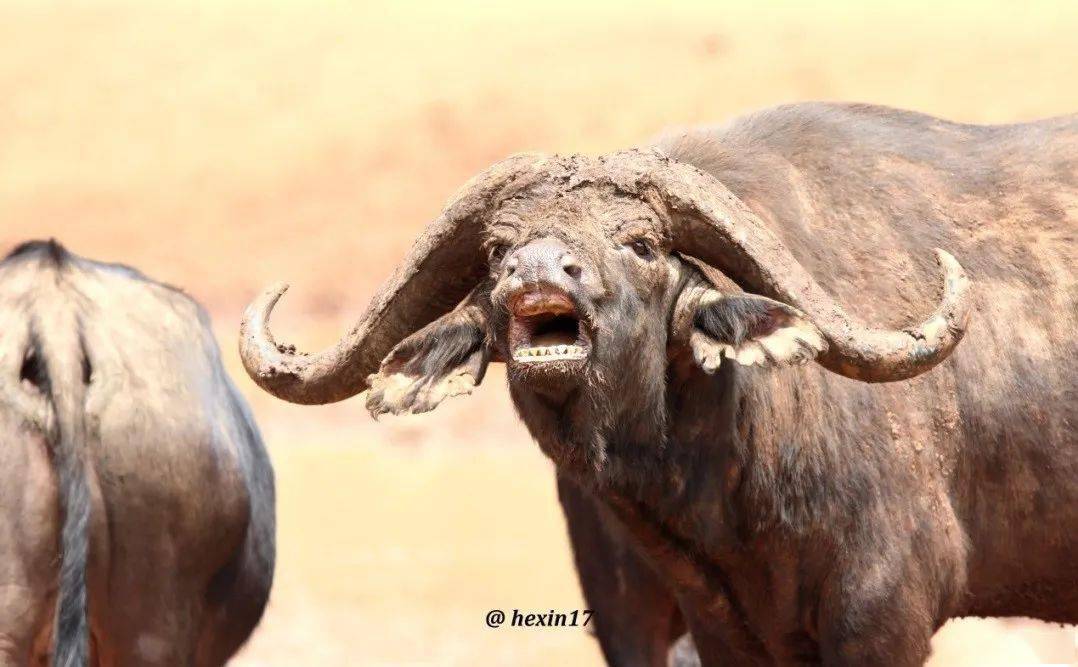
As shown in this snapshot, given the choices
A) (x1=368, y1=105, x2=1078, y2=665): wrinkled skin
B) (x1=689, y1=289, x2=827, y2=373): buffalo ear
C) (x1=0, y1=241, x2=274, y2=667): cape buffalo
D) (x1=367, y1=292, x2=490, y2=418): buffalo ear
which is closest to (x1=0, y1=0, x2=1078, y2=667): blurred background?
(x1=0, y1=241, x2=274, y2=667): cape buffalo

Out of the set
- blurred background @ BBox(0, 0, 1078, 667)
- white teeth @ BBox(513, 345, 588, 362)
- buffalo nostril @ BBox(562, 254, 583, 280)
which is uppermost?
buffalo nostril @ BBox(562, 254, 583, 280)

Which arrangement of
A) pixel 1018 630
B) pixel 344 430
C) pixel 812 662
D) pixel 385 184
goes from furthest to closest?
1. pixel 385 184
2. pixel 344 430
3. pixel 1018 630
4. pixel 812 662

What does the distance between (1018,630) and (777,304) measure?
760 cm

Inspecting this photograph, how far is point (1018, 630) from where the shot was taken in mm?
13562

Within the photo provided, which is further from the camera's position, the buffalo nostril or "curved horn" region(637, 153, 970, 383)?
"curved horn" region(637, 153, 970, 383)

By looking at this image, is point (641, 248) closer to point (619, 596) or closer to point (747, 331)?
point (747, 331)

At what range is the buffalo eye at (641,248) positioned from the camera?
6.81 meters

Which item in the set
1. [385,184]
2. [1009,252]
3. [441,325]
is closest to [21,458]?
[441,325]

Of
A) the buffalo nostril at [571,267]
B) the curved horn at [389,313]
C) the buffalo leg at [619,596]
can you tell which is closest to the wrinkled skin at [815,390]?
the buffalo nostril at [571,267]

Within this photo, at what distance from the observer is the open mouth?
6395mm

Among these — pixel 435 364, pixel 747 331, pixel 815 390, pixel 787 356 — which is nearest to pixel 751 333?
pixel 747 331

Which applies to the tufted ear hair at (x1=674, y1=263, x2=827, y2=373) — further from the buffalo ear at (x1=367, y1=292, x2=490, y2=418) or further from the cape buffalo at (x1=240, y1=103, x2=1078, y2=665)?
the buffalo ear at (x1=367, y1=292, x2=490, y2=418)

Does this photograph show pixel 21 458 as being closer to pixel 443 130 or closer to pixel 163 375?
pixel 163 375

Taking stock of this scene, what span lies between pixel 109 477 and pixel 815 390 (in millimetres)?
2824
